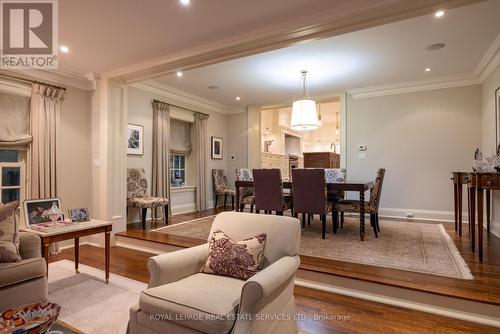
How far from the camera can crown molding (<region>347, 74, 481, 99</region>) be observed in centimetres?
475

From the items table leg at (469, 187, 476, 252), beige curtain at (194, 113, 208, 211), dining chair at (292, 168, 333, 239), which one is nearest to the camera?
table leg at (469, 187, 476, 252)

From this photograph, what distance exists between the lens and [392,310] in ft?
7.26

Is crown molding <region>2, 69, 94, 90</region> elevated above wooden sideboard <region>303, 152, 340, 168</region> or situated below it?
above

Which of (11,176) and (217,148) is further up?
(217,148)

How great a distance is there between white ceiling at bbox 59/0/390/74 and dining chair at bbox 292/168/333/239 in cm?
188

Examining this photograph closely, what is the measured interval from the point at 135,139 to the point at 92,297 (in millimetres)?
3030

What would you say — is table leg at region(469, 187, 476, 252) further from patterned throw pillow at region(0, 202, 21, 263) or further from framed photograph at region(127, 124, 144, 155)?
framed photograph at region(127, 124, 144, 155)

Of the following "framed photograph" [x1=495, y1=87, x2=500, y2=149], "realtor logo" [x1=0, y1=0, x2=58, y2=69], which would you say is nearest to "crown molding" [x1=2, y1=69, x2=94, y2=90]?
"realtor logo" [x1=0, y1=0, x2=58, y2=69]

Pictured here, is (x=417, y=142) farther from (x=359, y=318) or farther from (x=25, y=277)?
(x=25, y=277)

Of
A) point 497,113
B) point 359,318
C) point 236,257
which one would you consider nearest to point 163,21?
point 236,257

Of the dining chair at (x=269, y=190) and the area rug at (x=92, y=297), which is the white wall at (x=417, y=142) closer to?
the dining chair at (x=269, y=190)

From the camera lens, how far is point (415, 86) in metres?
5.11

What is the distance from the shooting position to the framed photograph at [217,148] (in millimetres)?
6758

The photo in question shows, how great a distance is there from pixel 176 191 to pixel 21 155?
2.73 meters
